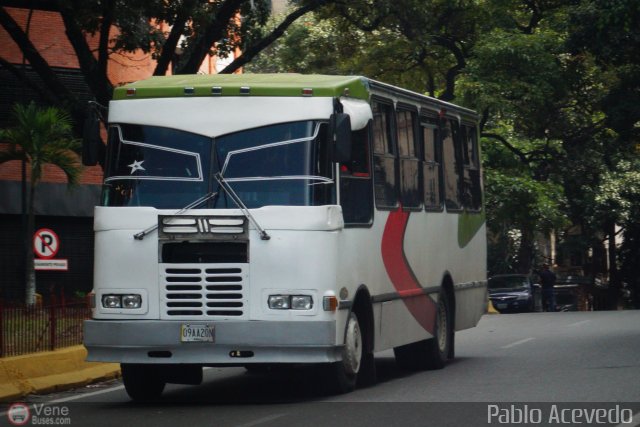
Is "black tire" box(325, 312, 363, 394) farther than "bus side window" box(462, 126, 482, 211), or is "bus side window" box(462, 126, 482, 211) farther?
"bus side window" box(462, 126, 482, 211)

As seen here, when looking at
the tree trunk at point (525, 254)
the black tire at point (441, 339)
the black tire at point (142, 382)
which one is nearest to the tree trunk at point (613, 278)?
the tree trunk at point (525, 254)

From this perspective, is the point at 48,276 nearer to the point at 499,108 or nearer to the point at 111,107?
the point at 499,108

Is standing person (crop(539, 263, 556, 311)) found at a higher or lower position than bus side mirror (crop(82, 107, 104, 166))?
lower

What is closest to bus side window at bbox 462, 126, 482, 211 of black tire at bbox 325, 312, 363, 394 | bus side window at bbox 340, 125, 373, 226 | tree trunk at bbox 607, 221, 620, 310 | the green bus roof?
bus side window at bbox 340, 125, 373, 226

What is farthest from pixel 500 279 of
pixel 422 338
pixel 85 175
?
pixel 422 338

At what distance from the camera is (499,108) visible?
1470 inches

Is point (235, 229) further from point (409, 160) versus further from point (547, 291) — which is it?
point (547, 291)

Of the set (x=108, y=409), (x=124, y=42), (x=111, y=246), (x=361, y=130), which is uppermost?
(x=124, y=42)

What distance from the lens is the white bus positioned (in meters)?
13.0

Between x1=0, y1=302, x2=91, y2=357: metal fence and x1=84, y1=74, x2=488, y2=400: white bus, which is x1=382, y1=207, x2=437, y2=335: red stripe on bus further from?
x1=0, y1=302, x2=91, y2=357: metal fence

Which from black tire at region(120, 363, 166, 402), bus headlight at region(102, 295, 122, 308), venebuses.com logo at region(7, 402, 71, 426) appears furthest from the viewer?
black tire at region(120, 363, 166, 402)

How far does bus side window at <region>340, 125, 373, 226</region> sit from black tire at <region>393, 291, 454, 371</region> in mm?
3423

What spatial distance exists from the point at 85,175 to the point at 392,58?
1047 centimetres

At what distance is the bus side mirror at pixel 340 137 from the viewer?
1311 centimetres
